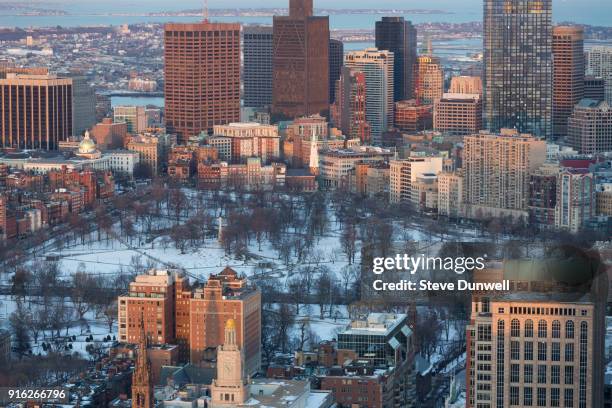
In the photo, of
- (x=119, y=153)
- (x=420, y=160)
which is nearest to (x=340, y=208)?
(x=420, y=160)

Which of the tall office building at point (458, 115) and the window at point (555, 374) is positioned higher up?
the window at point (555, 374)

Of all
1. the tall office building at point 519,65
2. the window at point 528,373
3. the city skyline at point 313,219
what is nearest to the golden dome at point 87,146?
the city skyline at point 313,219

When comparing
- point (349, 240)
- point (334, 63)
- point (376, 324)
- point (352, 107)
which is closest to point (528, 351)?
point (376, 324)

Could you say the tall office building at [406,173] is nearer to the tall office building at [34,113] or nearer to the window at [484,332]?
the tall office building at [34,113]

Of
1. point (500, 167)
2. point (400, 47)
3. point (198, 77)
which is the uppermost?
point (400, 47)

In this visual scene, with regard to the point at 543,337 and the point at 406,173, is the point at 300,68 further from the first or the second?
the point at 543,337

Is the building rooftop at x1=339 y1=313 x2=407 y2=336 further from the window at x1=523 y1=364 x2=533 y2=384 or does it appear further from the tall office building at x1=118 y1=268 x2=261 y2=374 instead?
the window at x1=523 y1=364 x2=533 y2=384
